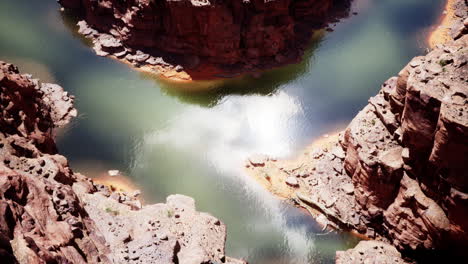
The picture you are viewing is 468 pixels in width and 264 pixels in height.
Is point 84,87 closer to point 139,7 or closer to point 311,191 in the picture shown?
point 139,7

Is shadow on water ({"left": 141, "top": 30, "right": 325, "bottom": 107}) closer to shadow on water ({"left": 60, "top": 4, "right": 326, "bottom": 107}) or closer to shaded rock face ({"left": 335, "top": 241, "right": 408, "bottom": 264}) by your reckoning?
shadow on water ({"left": 60, "top": 4, "right": 326, "bottom": 107})

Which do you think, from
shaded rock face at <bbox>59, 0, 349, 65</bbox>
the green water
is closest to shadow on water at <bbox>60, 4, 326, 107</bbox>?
the green water

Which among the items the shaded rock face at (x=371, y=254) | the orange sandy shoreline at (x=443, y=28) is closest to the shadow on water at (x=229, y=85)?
the orange sandy shoreline at (x=443, y=28)

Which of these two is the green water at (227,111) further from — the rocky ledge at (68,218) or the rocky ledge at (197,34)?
the rocky ledge at (68,218)

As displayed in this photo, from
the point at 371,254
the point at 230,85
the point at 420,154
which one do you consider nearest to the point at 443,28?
the point at 230,85

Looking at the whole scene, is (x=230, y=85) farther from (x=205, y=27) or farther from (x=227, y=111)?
(x=205, y=27)
